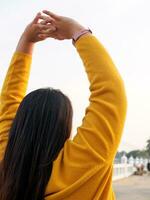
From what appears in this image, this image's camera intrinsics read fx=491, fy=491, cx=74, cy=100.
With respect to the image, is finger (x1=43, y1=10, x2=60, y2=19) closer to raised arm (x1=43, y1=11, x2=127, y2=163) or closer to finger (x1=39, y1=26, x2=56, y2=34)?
finger (x1=39, y1=26, x2=56, y2=34)

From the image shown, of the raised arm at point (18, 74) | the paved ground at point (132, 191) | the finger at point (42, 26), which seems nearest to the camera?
the finger at point (42, 26)

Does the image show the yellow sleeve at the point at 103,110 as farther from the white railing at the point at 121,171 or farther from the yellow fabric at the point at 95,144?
the white railing at the point at 121,171

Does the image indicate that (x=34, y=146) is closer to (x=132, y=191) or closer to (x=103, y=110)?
(x=103, y=110)

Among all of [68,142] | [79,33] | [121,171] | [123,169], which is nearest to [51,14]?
[79,33]

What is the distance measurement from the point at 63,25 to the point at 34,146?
46cm

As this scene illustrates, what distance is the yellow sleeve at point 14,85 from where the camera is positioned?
6.55ft

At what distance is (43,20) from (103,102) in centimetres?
48

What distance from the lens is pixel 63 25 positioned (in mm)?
1779

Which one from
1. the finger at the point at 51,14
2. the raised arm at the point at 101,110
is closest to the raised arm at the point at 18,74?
the finger at the point at 51,14

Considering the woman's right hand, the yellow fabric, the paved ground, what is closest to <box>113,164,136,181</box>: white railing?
the paved ground

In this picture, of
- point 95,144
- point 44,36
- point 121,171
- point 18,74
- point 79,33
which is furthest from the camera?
point 121,171

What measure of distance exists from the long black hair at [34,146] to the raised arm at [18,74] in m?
0.30

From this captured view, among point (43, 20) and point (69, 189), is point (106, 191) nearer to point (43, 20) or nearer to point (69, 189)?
point (69, 189)

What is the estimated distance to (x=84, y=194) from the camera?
1.60 metres
